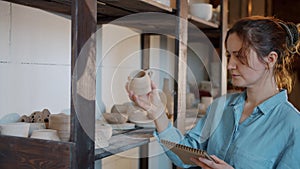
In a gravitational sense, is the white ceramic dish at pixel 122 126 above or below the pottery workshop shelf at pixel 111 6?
below

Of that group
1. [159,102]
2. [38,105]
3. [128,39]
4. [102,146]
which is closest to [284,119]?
[159,102]

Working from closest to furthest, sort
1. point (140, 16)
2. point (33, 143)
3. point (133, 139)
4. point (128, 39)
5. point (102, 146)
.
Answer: point (33, 143)
point (102, 146)
point (133, 139)
point (140, 16)
point (128, 39)

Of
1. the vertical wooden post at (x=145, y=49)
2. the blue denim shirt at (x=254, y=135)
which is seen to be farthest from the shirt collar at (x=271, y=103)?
the vertical wooden post at (x=145, y=49)

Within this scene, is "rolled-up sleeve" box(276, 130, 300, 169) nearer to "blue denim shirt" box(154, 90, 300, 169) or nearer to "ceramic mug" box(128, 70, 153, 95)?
"blue denim shirt" box(154, 90, 300, 169)

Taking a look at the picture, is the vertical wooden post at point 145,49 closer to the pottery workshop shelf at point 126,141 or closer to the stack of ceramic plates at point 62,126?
the pottery workshop shelf at point 126,141

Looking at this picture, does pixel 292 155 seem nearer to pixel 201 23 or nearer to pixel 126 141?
pixel 126 141

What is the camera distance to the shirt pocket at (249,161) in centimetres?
121

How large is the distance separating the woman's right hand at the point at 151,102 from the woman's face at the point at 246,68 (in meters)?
0.27

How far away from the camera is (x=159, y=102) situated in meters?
1.41

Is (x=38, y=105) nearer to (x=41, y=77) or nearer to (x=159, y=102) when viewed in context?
(x=41, y=77)

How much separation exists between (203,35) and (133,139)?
1183mm

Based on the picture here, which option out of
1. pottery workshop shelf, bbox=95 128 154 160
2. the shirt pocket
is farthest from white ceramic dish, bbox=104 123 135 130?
the shirt pocket

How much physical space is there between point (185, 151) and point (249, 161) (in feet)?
0.68

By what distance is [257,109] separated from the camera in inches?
51.1
